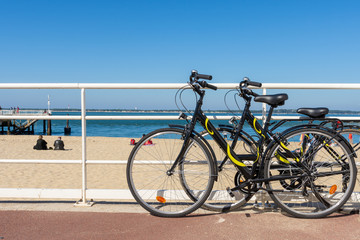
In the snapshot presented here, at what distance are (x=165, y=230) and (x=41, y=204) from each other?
4.52 feet

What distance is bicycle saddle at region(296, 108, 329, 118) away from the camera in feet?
8.69

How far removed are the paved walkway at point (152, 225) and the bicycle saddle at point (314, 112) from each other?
889mm

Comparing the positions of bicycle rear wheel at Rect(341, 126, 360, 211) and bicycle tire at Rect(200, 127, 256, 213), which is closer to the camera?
bicycle tire at Rect(200, 127, 256, 213)

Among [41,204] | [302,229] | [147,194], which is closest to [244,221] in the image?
[302,229]

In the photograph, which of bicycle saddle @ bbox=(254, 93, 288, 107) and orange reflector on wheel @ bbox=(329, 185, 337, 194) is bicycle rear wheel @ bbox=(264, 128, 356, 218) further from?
bicycle saddle @ bbox=(254, 93, 288, 107)

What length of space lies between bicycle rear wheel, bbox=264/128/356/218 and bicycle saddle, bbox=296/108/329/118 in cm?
13

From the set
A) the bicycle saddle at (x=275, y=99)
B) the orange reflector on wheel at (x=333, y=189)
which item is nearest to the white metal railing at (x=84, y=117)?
the bicycle saddle at (x=275, y=99)

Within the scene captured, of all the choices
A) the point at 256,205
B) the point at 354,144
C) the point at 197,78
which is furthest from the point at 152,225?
the point at 354,144

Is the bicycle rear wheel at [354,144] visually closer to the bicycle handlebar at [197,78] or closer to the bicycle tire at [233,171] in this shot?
the bicycle tire at [233,171]

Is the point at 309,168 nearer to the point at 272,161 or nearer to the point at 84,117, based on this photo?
the point at 272,161

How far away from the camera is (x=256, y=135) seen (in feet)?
9.14

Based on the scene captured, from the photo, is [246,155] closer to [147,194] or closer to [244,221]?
[244,221]

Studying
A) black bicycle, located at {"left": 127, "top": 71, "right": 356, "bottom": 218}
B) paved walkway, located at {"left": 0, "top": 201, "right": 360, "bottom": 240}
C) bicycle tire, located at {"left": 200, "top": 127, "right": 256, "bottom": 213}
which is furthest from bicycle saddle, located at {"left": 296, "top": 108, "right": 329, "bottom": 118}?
paved walkway, located at {"left": 0, "top": 201, "right": 360, "bottom": 240}

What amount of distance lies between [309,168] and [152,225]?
141 cm
